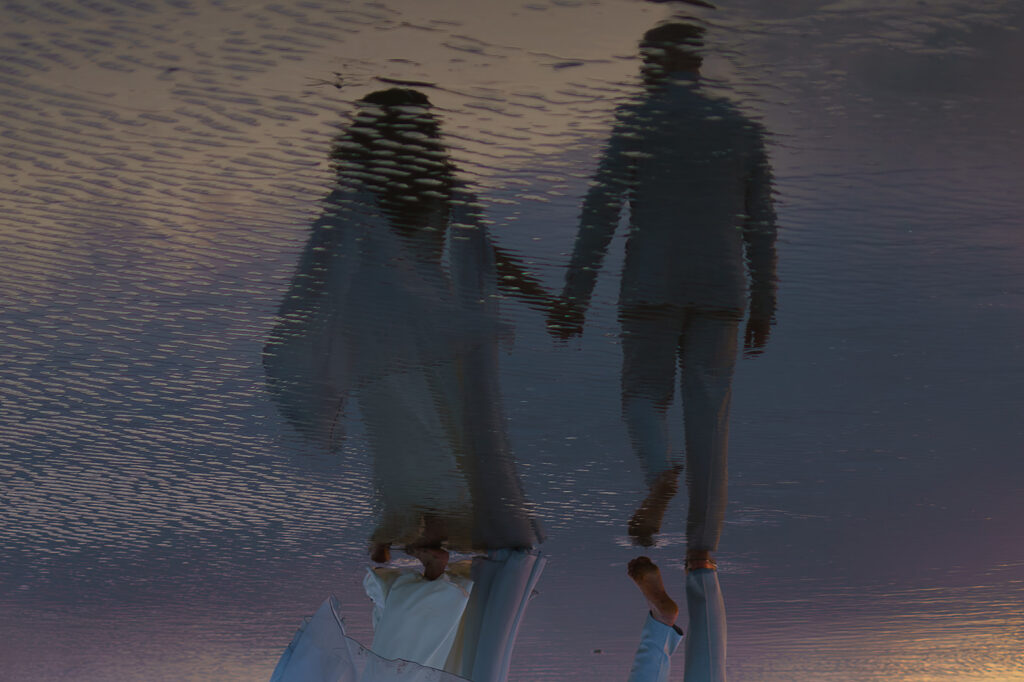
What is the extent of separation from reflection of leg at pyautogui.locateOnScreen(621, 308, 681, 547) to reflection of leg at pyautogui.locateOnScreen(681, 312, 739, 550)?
0.06 ft

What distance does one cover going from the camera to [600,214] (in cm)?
73

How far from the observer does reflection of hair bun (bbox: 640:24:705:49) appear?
1.92ft

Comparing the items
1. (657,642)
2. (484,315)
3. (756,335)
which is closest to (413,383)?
(484,315)

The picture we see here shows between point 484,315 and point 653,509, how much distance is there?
505 millimetres

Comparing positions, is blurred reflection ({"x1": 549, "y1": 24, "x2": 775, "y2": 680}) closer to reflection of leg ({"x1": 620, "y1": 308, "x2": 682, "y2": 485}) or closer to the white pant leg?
reflection of leg ({"x1": 620, "y1": 308, "x2": 682, "y2": 485})

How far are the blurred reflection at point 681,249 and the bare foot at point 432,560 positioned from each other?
0.43 m

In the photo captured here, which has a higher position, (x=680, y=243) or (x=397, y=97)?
(x=397, y=97)

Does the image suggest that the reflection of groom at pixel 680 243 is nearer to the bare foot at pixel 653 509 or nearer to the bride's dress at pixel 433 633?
the bare foot at pixel 653 509

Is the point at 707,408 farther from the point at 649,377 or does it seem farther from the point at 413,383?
the point at 413,383

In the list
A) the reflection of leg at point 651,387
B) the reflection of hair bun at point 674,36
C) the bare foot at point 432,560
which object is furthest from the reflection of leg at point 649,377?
the bare foot at point 432,560

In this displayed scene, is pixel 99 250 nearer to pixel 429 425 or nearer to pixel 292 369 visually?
pixel 292 369

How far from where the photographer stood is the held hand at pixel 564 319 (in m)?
0.82

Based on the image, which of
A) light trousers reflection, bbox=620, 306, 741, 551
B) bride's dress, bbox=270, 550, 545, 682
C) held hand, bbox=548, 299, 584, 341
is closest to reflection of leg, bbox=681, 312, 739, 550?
light trousers reflection, bbox=620, 306, 741, 551

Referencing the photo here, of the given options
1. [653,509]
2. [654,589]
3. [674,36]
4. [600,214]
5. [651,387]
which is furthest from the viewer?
[654,589]
